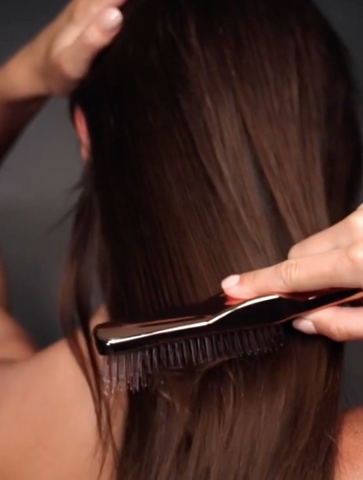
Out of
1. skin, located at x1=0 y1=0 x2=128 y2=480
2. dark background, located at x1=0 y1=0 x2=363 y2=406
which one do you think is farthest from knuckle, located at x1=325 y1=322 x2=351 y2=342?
dark background, located at x1=0 y1=0 x2=363 y2=406

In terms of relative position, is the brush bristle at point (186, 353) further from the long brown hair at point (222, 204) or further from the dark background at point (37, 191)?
the dark background at point (37, 191)

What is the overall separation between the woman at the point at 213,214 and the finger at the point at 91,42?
0.03m

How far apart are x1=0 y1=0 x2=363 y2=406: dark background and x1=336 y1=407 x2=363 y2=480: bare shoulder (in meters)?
0.65

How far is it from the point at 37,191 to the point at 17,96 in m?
0.35

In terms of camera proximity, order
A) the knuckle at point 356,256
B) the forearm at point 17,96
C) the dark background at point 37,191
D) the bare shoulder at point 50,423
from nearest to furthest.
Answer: the knuckle at point 356,256 → the bare shoulder at point 50,423 → the forearm at point 17,96 → the dark background at point 37,191

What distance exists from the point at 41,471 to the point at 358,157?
38cm

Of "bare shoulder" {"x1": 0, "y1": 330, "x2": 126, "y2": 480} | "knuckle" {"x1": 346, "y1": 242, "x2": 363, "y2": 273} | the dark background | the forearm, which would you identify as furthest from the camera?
the dark background

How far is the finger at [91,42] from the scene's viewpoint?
54 centimetres

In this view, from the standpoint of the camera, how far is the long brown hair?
1.56 ft

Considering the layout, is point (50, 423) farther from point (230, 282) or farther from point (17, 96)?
point (17, 96)

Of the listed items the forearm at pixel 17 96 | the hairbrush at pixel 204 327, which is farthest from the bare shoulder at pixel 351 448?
the forearm at pixel 17 96

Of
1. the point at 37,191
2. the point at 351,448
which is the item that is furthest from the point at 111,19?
the point at 37,191

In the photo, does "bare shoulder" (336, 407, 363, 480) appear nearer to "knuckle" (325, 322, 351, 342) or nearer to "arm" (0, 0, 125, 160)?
"knuckle" (325, 322, 351, 342)

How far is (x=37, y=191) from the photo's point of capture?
1076 mm
